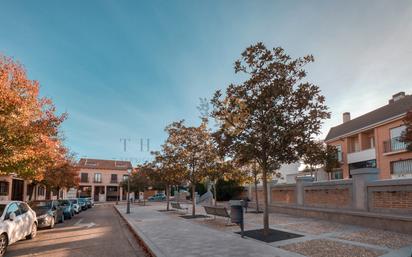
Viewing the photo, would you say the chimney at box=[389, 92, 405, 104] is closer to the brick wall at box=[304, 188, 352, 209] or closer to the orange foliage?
the brick wall at box=[304, 188, 352, 209]

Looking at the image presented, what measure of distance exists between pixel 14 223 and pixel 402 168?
Answer: 1076 inches

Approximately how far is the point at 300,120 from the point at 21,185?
33943mm

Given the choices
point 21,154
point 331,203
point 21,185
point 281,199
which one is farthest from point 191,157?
point 21,185

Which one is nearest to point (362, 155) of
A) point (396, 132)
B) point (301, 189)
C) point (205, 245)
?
point (396, 132)

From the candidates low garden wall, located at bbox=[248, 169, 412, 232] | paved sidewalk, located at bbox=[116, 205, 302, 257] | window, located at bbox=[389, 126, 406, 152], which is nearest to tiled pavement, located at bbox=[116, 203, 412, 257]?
paved sidewalk, located at bbox=[116, 205, 302, 257]

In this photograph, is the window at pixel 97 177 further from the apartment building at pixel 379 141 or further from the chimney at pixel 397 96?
the chimney at pixel 397 96

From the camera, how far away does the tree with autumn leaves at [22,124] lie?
13000 millimetres

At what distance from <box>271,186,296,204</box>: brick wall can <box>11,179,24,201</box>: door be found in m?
25.2

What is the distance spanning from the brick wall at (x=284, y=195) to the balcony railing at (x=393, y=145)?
470 inches

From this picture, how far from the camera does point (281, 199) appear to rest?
2095 centimetres

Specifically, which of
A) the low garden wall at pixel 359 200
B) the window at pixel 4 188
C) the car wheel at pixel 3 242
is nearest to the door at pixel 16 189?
the window at pixel 4 188

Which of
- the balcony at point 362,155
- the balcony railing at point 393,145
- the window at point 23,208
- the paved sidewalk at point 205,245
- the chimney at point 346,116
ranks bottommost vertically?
the paved sidewalk at point 205,245

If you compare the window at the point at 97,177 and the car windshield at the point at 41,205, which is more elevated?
the window at the point at 97,177

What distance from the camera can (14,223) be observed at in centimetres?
1050
